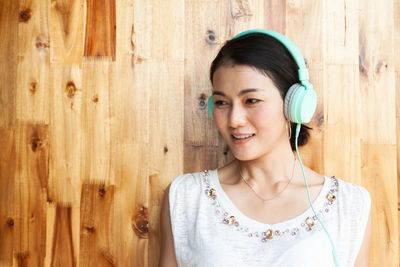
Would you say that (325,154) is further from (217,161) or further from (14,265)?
(14,265)

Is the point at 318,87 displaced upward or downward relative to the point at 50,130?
upward

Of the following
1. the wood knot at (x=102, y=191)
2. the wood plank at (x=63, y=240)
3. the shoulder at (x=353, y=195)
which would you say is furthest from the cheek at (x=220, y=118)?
the wood plank at (x=63, y=240)

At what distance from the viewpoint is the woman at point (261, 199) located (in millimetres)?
1249

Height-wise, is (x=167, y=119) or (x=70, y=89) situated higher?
(x=70, y=89)

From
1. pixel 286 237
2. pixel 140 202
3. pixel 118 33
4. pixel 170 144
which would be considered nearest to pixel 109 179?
pixel 140 202

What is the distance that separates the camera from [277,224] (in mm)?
1280

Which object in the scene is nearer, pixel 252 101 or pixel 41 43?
pixel 252 101

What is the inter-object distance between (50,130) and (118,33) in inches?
20.1

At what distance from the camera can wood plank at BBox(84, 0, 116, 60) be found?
5.27ft

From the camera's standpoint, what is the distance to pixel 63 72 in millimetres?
1609

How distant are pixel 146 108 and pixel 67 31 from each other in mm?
484

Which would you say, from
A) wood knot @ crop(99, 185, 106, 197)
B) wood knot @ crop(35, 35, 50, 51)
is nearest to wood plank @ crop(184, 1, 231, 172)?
wood knot @ crop(99, 185, 106, 197)

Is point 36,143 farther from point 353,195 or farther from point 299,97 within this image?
point 353,195

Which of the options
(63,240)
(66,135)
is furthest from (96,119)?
(63,240)
